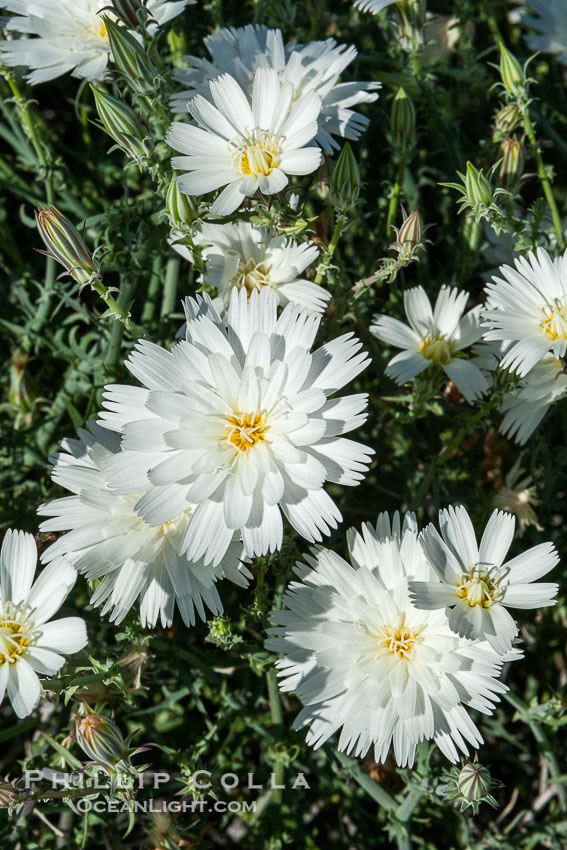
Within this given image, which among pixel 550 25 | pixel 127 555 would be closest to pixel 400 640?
pixel 127 555

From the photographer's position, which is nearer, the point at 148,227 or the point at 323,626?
the point at 323,626

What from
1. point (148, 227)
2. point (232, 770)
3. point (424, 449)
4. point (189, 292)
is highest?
point (148, 227)

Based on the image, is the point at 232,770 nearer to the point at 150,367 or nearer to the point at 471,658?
the point at 471,658

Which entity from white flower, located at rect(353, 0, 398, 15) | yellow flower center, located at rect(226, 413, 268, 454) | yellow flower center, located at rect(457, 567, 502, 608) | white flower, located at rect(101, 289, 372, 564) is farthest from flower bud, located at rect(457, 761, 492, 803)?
white flower, located at rect(353, 0, 398, 15)

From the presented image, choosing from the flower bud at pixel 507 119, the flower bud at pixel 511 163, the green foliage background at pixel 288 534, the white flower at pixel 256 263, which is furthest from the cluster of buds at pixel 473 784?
the flower bud at pixel 507 119

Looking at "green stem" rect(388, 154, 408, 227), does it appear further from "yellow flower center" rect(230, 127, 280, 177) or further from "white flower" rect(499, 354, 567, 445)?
"white flower" rect(499, 354, 567, 445)

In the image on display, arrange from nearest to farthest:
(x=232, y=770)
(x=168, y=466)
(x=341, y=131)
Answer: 1. (x=168, y=466)
2. (x=341, y=131)
3. (x=232, y=770)

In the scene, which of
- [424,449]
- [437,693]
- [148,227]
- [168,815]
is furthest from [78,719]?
[424,449]
